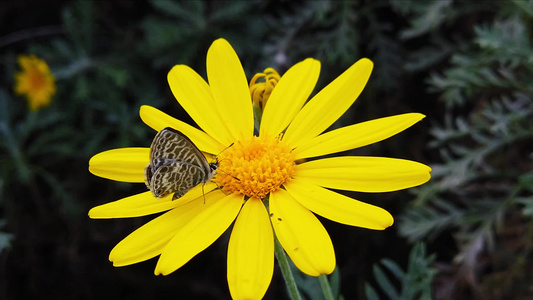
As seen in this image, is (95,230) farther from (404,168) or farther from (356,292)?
(404,168)

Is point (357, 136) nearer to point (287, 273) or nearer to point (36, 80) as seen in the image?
point (287, 273)

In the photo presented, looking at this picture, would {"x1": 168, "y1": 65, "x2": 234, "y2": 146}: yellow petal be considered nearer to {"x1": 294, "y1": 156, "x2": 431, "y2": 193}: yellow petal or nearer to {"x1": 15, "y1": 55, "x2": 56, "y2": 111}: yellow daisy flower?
{"x1": 294, "y1": 156, "x2": 431, "y2": 193}: yellow petal

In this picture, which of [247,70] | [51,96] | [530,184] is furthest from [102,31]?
[530,184]

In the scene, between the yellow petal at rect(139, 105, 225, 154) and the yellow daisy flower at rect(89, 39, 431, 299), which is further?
the yellow petal at rect(139, 105, 225, 154)

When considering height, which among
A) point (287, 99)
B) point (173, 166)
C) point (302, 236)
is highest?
point (287, 99)

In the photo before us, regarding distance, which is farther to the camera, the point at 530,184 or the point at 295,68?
the point at 530,184

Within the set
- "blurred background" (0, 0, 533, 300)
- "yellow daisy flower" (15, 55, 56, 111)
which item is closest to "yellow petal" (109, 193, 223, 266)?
"blurred background" (0, 0, 533, 300)

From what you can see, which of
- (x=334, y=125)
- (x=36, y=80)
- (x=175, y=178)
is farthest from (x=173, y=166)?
(x=36, y=80)
